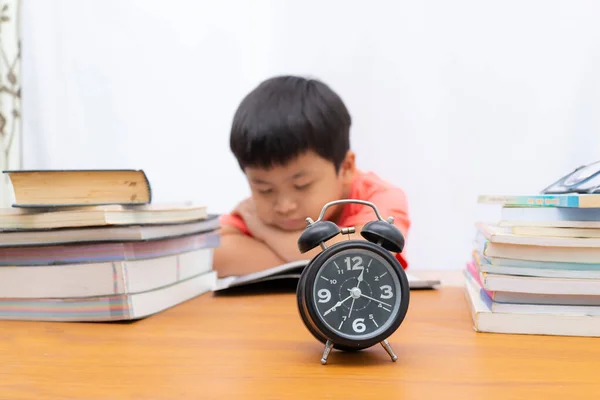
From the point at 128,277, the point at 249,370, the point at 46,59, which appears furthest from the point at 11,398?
the point at 46,59

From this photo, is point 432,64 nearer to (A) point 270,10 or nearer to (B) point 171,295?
(A) point 270,10

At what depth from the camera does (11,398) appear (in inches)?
20.7

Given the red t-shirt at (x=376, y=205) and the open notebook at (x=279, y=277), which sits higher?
the red t-shirt at (x=376, y=205)

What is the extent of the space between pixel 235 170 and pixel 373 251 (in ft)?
3.67

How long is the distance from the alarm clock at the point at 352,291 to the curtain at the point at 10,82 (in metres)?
1.26

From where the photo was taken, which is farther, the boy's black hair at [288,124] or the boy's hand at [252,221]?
the boy's hand at [252,221]

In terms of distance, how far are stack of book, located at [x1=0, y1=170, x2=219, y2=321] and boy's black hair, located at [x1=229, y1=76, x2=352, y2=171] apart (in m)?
0.38

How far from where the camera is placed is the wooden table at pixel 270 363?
53 cm

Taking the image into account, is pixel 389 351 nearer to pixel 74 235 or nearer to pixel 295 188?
pixel 74 235

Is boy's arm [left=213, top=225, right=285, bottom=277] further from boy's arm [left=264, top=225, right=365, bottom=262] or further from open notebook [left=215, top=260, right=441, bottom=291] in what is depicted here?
open notebook [left=215, top=260, right=441, bottom=291]

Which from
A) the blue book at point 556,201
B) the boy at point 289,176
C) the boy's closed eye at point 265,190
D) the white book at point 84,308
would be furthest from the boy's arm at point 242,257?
the blue book at point 556,201

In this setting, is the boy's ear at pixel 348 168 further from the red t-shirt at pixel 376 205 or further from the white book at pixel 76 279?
the white book at pixel 76 279

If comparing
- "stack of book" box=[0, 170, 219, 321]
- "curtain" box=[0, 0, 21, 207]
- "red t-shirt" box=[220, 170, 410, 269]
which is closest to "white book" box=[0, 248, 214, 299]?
"stack of book" box=[0, 170, 219, 321]

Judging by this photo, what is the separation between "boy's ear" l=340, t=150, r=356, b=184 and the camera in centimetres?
142
